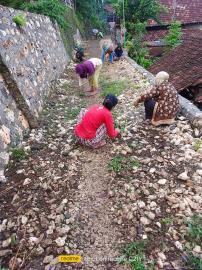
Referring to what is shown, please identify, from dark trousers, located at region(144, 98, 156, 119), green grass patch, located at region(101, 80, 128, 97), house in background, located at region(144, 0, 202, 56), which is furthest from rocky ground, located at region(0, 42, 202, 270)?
house in background, located at region(144, 0, 202, 56)

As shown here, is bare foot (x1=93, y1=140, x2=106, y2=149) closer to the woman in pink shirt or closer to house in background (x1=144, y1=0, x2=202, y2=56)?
the woman in pink shirt

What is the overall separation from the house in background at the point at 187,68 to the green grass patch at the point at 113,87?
2.51 meters

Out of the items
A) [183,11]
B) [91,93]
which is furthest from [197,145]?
[183,11]

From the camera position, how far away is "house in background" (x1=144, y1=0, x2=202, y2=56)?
21247mm

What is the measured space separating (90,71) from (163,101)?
3.55 m

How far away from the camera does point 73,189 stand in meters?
4.42

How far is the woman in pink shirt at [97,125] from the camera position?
208 inches

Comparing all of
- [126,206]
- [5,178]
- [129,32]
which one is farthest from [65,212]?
[129,32]

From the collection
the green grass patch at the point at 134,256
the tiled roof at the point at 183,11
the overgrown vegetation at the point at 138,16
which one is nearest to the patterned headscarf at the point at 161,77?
the green grass patch at the point at 134,256

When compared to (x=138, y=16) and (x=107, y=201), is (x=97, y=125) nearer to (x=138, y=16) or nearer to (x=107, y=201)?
(x=107, y=201)

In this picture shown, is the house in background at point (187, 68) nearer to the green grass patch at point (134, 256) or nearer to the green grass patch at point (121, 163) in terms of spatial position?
the green grass patch at point (121, 163)

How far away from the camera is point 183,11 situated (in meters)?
24.0

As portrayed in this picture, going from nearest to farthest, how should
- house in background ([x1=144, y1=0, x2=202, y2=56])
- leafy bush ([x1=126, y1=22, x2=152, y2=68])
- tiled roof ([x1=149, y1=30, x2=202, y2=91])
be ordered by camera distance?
1. tiled roof ([x1=149, y1=30, x2=202, y2=91])
2. leafy bush ([x1=126, y1=22, x2=152, y2=68])
3. house in background ([x1=144, y1=0, x2=202, y2=56])

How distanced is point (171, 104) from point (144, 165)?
1.77 meters
